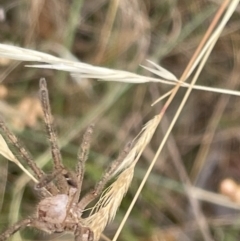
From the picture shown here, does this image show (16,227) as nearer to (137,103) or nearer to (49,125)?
(49,125)

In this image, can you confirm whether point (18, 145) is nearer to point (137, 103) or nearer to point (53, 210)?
point (53, 210)

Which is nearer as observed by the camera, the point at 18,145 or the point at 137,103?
the point at 18,145

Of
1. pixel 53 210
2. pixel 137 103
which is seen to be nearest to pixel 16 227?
pixel 53 210

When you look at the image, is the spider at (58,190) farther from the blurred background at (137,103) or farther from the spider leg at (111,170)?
the blurred background at (137,103)

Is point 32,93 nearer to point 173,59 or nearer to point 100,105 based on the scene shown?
point 100,105

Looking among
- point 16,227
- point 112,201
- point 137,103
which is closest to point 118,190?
point 112,201

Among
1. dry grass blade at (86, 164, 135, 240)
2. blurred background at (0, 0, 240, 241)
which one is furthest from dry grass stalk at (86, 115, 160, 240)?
blurred background at (0, 0, 240, 241)

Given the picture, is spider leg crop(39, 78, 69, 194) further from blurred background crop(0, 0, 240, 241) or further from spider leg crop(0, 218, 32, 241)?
blurred background crop(0, 0, 240, 241)

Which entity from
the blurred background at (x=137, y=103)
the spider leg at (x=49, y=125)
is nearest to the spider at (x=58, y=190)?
the spider leg at (x=49, y=125)
